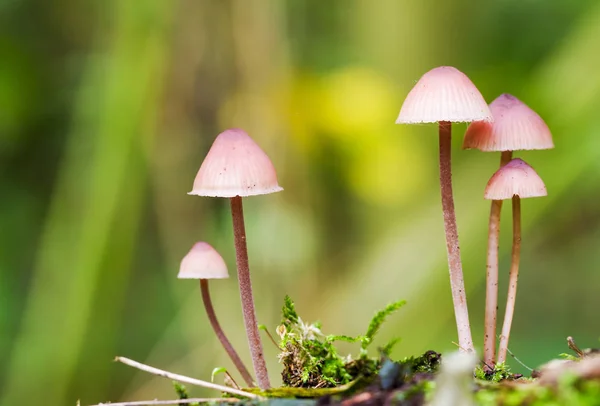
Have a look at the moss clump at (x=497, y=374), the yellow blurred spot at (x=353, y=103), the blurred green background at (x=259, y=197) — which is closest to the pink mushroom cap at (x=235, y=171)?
the moss clump at (x=497, y=374)

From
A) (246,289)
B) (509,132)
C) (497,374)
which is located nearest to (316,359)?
(246,289)

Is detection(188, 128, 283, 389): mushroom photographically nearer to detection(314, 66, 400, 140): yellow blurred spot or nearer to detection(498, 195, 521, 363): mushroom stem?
detection(498, 195, 521, 363): mushroom stem

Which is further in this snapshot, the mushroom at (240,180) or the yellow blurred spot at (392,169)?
the yellow blurred spot at (392,169)

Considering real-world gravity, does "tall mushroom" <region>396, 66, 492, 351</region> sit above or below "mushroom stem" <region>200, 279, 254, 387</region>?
above

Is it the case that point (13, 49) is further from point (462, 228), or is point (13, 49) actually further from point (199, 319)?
point (462, 228)

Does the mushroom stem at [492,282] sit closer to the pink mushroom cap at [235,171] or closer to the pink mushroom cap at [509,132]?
the pink mushroom cap at [509,132]

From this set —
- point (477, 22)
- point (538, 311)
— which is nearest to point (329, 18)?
point (477, 22)

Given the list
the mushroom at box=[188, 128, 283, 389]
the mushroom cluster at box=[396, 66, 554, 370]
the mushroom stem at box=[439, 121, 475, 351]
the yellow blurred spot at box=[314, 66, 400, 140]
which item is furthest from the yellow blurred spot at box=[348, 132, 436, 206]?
the mushroom at box=[188, 128, 283, 389]
